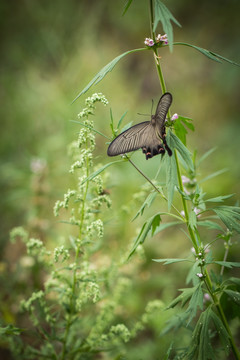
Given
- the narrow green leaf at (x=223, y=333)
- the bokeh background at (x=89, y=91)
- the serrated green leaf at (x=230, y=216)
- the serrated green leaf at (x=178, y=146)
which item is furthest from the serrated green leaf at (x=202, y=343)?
the bokeh background at (x=89, y=91)

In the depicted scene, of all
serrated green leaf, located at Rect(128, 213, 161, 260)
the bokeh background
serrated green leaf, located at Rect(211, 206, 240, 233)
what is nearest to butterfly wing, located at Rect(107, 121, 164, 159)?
serrated green leaf, located at Rect(128, 213, 161, 260)

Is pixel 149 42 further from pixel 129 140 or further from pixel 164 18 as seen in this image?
pixel 129 140

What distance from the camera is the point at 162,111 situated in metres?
1.14

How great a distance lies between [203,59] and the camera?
6.86 m

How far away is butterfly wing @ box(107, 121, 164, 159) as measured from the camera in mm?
1166

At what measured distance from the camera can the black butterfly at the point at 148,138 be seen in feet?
3.76

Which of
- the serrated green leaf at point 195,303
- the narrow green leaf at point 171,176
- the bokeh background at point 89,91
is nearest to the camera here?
the narrow green leaf at point 171,176

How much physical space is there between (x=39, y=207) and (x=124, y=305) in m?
1.32

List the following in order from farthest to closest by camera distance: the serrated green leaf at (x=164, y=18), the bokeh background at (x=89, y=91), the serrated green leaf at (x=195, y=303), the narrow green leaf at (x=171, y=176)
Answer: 1. the bokeh background at (x=89, y=91)
2. the serrated green leaf at (x=195, y=303)
3. the narrow green leaf at (x=171, y=176)
4. the serrated green leaf at (x=164, y=18)

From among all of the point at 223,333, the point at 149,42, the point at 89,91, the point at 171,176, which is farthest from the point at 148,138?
the point at 89,91

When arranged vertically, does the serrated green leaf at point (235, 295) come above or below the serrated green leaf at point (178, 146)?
below

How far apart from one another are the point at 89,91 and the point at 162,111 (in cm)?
342

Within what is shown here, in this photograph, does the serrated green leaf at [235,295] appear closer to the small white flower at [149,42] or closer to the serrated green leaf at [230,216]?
the serrated green leaf at [230,216]

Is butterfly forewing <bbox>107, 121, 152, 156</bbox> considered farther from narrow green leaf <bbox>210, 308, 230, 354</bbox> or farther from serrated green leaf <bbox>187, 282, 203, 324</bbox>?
narrow green leaf <bbox>210, 308, 230, 354</bbox>
